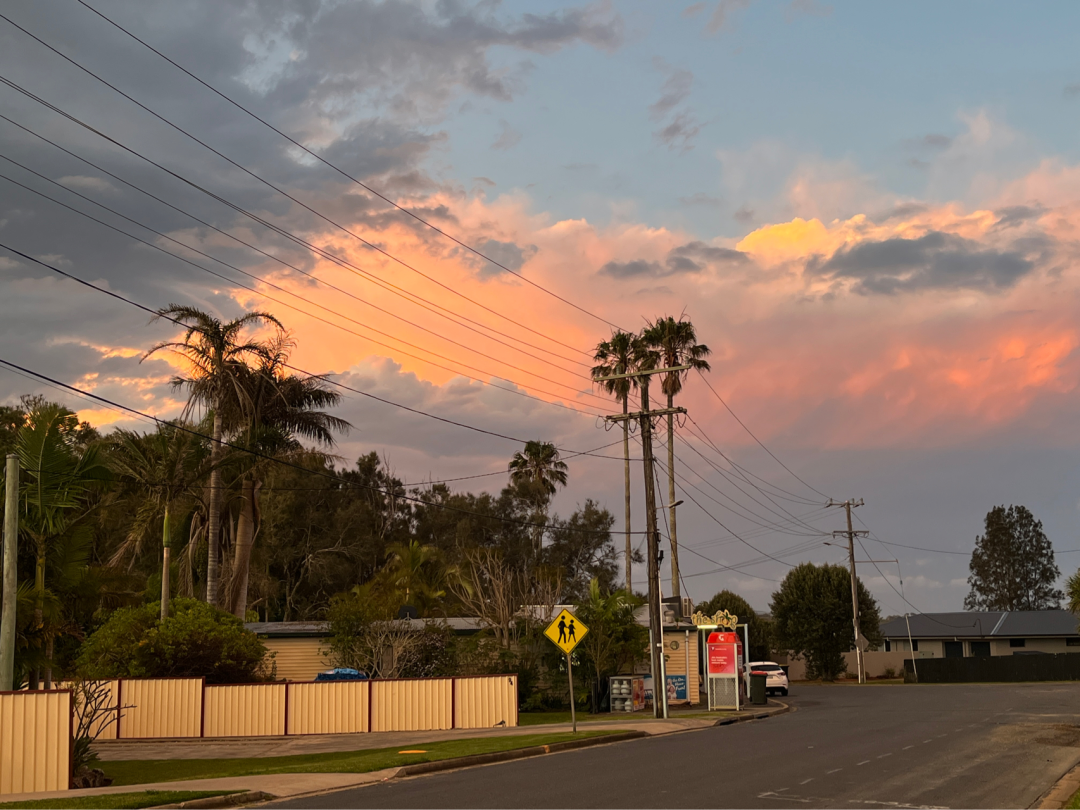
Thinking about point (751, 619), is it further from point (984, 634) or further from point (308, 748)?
point (308, 748)

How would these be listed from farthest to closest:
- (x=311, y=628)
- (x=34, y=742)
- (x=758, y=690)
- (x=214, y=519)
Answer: (x=311, y=628)
(x=758, y=690)
(x=214, y=519)
(x=34, y=742)

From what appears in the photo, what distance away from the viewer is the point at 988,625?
7906cm

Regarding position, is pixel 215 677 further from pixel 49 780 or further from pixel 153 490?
pixel 49 780

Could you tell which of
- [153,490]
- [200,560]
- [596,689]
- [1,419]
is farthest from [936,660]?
[1,419]

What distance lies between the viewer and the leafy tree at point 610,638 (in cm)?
3759

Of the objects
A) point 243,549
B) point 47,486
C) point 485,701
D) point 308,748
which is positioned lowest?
point 308,748

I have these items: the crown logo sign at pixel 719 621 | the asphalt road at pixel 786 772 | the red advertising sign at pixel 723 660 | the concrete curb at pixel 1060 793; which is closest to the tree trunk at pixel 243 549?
the crown logo sign at pixel 719 621

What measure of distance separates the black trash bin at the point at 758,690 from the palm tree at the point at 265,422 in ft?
62.4

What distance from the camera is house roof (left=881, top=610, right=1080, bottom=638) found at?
74.8 metres

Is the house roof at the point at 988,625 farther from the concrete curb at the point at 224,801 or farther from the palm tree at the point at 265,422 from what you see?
the concrete curb at the point at 224,801

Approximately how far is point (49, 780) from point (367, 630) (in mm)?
21868

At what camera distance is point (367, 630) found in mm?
39531

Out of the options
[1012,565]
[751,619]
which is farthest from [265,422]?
[1012,565]

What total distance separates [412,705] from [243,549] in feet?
48.9
